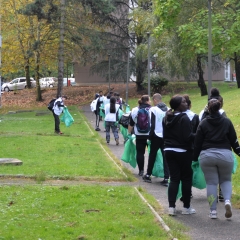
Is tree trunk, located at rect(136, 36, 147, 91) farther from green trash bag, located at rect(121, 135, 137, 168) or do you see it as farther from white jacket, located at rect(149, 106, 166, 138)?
white jacket, located at rect(149, 106, 166, 138)

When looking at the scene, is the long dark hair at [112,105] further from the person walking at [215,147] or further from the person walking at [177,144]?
A: the person walking at [215,147]

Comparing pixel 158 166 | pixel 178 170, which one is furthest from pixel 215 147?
pixel 158 166

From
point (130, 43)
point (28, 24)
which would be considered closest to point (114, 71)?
point (130, 43)

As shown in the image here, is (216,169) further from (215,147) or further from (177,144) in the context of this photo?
(177,144)

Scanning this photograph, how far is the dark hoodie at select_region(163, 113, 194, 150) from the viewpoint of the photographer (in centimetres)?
859

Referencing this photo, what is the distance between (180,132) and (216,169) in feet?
2.49

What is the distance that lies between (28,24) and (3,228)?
37260 mm

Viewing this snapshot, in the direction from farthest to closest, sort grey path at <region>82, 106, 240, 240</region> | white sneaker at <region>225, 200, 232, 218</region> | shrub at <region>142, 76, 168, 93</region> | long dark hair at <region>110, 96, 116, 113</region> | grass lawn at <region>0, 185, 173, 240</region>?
shrub at <region>142, 76, 168, 93</region>, long dark hair at <region>110, 96, 116, 113</region>, white sneaker at <region>225, 200, 232, 218</region>, grey path at <region>82, 106, 240, 240</region>, grass lawn at <region>0, 185, 173, 240</region>

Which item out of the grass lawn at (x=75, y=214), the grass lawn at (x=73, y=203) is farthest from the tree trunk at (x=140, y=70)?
the grass lawn at (x=75, y=214)

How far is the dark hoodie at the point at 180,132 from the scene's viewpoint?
28.2 ft

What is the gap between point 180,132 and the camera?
8609 millimetres

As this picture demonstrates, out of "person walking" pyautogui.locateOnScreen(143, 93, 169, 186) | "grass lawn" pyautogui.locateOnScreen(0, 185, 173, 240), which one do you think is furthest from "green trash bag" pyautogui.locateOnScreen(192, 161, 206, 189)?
"person walking" pyautogui.locateOnScreen(143, 93, 169, 186)

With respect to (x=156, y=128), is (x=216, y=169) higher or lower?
lower

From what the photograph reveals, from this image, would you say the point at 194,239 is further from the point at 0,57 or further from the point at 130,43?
the point at 130,43
